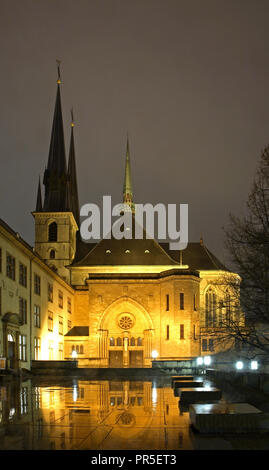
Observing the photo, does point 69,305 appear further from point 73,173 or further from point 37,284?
point 73,173

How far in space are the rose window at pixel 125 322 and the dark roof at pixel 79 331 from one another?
13.5 feet

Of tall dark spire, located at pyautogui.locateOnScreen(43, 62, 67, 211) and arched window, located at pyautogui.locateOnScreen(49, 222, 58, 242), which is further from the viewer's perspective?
tall dark spire, located at pyautogui.locateOnScreen(43, 62, 67, 211)

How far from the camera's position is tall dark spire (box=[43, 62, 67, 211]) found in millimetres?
78875

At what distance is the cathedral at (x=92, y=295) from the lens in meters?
40.0

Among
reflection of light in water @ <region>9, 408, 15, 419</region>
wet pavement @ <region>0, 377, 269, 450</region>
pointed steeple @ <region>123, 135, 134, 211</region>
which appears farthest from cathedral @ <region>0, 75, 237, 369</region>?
wet pavement @ <region>0, 377, 269, 450</region>

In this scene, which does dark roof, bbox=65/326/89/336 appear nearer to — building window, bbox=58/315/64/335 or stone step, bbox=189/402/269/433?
building window, bbox=58/315/64/335

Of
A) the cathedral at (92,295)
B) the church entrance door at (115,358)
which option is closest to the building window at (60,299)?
the cathedral at (92,295)

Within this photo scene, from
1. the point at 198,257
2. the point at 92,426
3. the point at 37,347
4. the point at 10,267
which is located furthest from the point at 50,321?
the point at 92,426

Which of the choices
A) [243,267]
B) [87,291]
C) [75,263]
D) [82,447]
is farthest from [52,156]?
[82,447]

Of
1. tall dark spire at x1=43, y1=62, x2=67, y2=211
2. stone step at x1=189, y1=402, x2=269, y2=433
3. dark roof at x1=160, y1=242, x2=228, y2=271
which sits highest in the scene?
tall dark spire at x1=43, y1=62, x2=67, y2=211

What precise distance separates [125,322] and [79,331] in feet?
17.9

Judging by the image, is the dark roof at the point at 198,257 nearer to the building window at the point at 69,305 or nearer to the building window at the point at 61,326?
the building window at the point at 69,305

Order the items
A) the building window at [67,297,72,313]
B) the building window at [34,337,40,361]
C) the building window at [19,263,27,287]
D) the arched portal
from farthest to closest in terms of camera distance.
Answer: the building window at [67,297,72,313]
the arched portal
the building window at [34,337,40,361]
the building window at [19,263,27,287]
